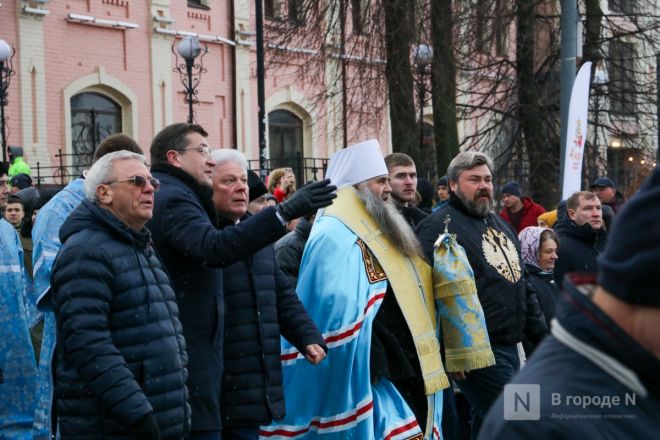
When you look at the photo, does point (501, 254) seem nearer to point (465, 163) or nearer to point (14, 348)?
point (465, 163)

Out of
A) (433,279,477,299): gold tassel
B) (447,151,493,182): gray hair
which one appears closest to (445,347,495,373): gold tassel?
(433,279,477,299): gold tassel

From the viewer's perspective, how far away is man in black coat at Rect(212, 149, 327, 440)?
5.81 metres

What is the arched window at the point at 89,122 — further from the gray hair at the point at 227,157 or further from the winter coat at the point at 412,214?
the gray hair at the point at 227,157

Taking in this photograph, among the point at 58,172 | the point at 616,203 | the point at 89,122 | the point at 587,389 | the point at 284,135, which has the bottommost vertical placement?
the point at 616,203

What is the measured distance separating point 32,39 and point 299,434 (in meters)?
18.4

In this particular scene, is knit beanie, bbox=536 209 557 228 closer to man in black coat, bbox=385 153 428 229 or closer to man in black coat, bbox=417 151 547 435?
man in black coat, bbox=385 153 428 229

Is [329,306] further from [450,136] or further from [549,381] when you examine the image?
[450,136]

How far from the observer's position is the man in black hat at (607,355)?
2.05 metres

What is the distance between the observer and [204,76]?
91.8 ft

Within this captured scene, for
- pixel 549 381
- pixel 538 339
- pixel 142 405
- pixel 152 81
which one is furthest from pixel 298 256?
pixel 152 81

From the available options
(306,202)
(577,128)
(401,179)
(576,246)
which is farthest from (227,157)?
(577,128)

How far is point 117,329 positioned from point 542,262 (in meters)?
4.57

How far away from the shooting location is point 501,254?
7422 millimetres

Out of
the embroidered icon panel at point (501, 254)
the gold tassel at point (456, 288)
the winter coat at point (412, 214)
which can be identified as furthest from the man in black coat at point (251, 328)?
the winter coat at point (412, 214)
